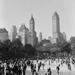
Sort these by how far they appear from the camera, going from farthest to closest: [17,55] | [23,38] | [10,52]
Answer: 1. [23,38]
2. [17,55]
3. [10,52]

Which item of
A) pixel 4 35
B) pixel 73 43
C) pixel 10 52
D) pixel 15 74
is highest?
pixel 4 35

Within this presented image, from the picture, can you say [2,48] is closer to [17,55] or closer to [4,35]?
[17,55]

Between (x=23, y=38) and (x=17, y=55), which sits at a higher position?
(x=23, y=38)

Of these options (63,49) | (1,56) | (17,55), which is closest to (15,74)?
(1,56)

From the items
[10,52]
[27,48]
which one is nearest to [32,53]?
[27,48]

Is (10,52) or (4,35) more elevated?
(4,35)

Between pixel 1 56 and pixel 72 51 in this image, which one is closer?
pixel 1 56

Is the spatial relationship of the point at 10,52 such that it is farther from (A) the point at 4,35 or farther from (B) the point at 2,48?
(A) the point at 4,35

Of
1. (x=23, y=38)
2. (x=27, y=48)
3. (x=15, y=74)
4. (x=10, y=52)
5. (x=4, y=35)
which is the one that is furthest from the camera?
(x=23, y=38)

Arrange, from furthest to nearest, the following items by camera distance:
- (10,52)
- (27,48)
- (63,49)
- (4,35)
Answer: (4,35) → (63,49) → (27,48) → (10,52)
